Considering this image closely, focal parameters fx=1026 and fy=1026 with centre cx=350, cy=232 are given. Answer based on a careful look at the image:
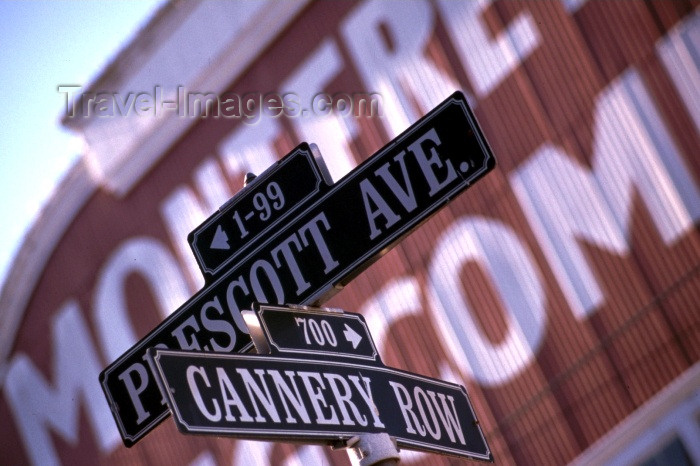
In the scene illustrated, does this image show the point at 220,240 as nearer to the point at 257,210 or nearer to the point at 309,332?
the point at 257,210

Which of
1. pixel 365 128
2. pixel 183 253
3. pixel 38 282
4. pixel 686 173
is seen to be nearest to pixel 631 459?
pixel 686 173

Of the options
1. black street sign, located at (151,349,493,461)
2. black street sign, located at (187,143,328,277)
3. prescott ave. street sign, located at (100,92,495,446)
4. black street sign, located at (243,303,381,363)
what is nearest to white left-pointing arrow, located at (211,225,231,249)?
black street sign, located at (187,143,328,277)

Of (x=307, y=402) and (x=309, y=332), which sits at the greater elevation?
(x=309, y=332)

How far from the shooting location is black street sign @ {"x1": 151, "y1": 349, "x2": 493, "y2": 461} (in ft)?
12.2

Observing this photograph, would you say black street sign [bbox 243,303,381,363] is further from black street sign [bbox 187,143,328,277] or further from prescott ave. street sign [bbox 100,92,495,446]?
black street sign [bbox 187,143,328,277]

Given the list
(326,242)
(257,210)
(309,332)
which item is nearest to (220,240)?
(257,210)

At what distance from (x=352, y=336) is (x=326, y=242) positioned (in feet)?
1.40

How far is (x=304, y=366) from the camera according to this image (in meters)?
4.12

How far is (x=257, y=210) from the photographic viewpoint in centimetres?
474

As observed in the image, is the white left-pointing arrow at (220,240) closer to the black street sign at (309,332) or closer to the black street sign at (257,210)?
the black street sign at (257,210)

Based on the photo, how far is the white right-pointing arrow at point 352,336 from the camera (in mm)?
4457

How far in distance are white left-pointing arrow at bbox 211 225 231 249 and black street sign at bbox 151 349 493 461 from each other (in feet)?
2.84

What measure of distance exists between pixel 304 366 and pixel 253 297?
57cm

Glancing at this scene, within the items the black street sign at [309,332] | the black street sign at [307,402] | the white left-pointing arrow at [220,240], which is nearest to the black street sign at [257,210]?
the white left-pointing arrow at [220,240]
